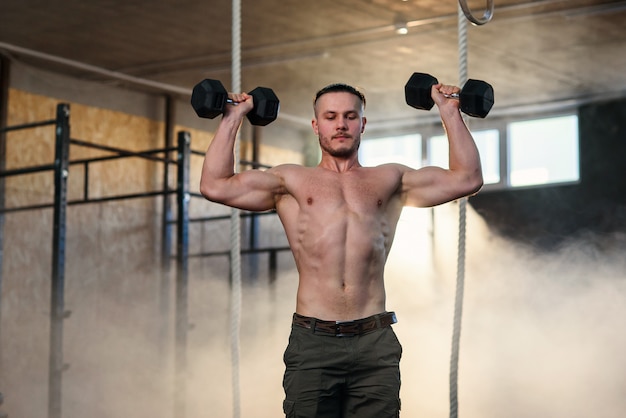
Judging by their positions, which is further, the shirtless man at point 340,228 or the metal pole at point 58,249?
the metal pole at point 58,249

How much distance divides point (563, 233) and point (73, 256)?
4.63 metres

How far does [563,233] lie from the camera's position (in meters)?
9.04

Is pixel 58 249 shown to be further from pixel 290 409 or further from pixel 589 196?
pixel 589 196

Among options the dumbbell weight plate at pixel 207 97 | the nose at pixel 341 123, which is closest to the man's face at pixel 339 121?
the nose at pixel 341 123

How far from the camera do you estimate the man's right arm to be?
2.56 metres

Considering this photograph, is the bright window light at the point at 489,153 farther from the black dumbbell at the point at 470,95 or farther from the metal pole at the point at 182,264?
the black dumbbell at the point at 470,95

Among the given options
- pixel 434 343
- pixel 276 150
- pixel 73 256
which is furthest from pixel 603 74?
pixel 73 256

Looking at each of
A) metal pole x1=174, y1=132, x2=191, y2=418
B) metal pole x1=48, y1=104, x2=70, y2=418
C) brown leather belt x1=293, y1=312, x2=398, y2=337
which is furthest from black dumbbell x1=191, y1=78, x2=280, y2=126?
metal pole x1=174, y1=132, x2=191, y2=418

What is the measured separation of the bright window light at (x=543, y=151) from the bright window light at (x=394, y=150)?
1048 millimetres

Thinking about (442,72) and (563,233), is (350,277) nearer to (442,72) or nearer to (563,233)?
(442,72)

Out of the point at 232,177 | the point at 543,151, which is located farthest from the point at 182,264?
the point at 543,151

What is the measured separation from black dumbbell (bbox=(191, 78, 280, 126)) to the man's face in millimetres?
142

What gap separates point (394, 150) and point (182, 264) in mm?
4650

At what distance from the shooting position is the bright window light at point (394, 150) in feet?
33.0
